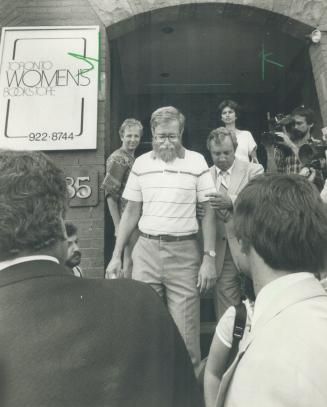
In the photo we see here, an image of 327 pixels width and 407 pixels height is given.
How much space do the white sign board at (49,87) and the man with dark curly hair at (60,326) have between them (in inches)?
126

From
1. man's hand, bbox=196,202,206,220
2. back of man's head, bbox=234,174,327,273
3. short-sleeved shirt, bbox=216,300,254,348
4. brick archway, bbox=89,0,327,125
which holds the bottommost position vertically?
short-sleeved shirt, bbox=216,300,254,348

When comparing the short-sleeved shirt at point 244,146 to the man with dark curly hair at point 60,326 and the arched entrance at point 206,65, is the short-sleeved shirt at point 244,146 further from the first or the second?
the man with dark curly hair at point 60,326

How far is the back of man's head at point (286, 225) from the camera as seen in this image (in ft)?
3.76

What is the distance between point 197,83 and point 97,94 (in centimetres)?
393

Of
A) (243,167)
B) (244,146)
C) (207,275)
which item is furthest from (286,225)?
(244,146)

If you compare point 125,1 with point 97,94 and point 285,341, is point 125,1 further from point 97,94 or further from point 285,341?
point 285,341

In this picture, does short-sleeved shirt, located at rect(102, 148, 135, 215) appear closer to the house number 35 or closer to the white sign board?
the house number 35

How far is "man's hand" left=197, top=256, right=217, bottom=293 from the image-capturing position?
253 centimetres

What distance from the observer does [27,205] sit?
1.06 m

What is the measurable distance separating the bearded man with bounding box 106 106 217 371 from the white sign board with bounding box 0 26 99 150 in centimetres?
164

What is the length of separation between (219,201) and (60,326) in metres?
1.81

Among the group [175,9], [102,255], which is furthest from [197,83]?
[102,255]

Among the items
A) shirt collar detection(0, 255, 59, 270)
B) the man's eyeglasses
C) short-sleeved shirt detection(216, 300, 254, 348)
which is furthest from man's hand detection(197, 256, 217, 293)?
shirt collar detection(0, 255, 59, 270)

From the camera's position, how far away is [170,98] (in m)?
8.15
